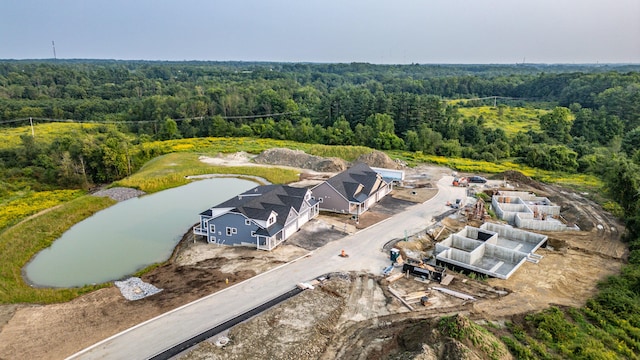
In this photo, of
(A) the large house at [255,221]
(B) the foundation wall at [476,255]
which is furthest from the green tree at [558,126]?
(A) the large house at [255,221]

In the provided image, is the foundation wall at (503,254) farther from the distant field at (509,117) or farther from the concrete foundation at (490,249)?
the distant field at (509,117)

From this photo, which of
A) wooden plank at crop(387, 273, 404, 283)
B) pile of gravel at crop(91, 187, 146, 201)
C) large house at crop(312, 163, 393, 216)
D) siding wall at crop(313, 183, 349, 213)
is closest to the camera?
wooden plank at crop(387, 273, 404, 283)

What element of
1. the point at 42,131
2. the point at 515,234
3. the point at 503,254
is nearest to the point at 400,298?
the point at 503,254

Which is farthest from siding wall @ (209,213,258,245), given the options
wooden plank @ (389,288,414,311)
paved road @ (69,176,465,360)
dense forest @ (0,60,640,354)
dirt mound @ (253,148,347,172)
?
dirt mound @ (253,148,347,172)

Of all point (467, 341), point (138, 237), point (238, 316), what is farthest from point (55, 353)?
point (467, 341)

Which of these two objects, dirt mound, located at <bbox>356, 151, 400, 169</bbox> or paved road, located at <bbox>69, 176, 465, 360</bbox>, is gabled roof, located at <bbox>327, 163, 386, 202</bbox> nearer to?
paved road, located at <bbox>69, 176, 465, 360</bbox>

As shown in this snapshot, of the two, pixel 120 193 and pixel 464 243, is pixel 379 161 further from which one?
pixel 120 193
